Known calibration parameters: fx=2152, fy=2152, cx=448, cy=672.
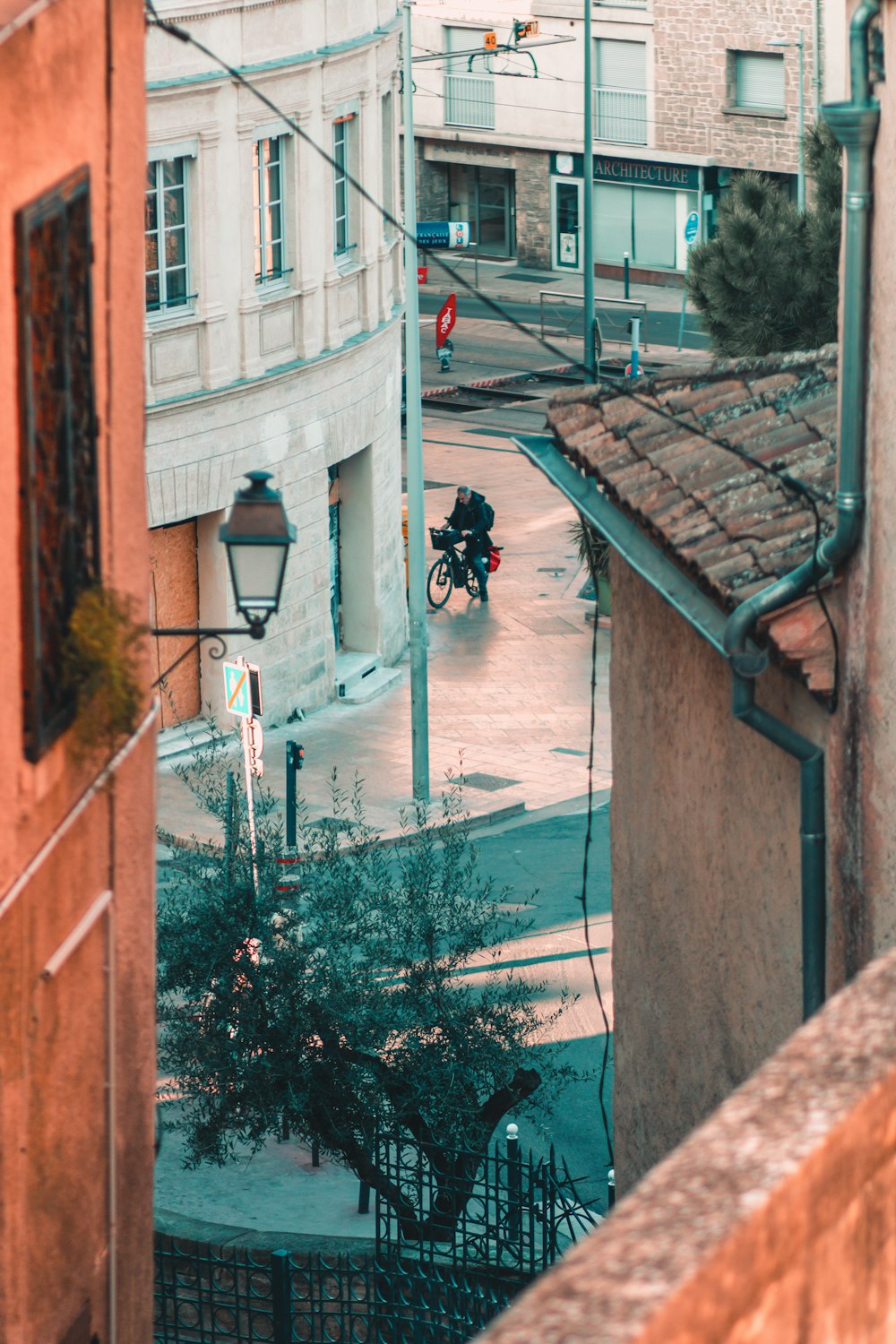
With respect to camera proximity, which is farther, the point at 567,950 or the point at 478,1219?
the point at 567,950

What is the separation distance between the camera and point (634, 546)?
844cm

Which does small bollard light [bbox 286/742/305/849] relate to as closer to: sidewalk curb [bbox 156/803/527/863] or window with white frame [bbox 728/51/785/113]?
sidewalk curb [bbox 156/803/527/863]

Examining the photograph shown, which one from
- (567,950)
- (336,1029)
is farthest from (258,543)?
(567,950)

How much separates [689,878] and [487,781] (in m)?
11.3

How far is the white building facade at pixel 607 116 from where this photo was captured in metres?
44.6

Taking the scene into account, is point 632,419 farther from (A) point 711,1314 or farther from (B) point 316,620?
(B) point 316,620

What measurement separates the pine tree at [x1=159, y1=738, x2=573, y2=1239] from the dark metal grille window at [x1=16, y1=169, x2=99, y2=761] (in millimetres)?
4869

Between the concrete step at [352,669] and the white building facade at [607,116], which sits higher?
the white building facade at [607,116]

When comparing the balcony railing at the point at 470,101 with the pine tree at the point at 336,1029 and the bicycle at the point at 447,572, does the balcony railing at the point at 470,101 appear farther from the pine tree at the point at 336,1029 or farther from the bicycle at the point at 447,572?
the pine tree at the point at 336,1029

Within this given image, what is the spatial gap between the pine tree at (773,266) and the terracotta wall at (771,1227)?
19.1 m

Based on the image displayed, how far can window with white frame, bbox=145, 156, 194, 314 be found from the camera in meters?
19.8

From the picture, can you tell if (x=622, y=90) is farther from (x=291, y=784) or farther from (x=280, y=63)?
(x=291, y=784)

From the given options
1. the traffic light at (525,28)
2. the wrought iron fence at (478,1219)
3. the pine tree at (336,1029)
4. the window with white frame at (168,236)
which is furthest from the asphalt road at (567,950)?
the traffic light at (525,28)

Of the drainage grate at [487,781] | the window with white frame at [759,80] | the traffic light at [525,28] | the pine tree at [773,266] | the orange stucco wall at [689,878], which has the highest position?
the traffic light at [525,28]
